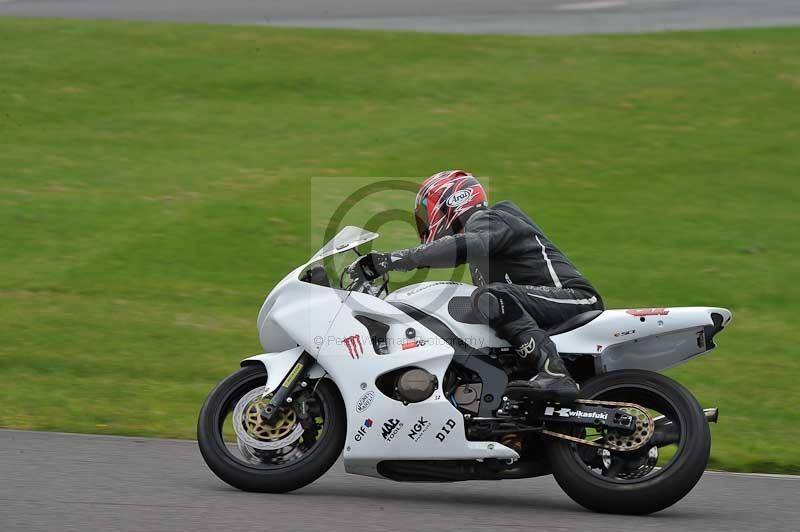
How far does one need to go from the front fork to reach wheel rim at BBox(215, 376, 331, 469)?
47mm

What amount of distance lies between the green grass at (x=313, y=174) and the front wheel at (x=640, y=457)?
60.1 inches

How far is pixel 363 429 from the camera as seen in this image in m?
6.32

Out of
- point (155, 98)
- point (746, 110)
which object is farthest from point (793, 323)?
point (155, 98)

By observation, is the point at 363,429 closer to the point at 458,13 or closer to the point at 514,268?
the point at 514,268

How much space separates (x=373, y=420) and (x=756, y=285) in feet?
23.2

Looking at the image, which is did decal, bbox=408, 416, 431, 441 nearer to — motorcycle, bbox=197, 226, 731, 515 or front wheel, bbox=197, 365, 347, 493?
motorcycle, bbox=197, 226, 731, 515

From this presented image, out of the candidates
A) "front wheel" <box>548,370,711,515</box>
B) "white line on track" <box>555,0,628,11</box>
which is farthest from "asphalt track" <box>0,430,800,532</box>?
"white line on track" <box>555,0,628,11</box>

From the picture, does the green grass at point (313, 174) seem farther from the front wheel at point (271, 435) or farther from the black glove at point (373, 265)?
the black glove at point (373, 265)

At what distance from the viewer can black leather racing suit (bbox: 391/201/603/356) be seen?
6332 millimetres

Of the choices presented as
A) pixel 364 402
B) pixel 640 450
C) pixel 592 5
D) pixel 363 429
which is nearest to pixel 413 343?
pixel 364 402

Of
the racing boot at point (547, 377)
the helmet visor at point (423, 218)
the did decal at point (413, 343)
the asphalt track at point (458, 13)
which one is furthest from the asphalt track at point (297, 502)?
the asphalt track at point (458, 13)

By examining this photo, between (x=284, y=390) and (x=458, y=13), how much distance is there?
18.7m

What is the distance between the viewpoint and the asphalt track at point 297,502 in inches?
223

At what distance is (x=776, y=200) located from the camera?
1505 cm
